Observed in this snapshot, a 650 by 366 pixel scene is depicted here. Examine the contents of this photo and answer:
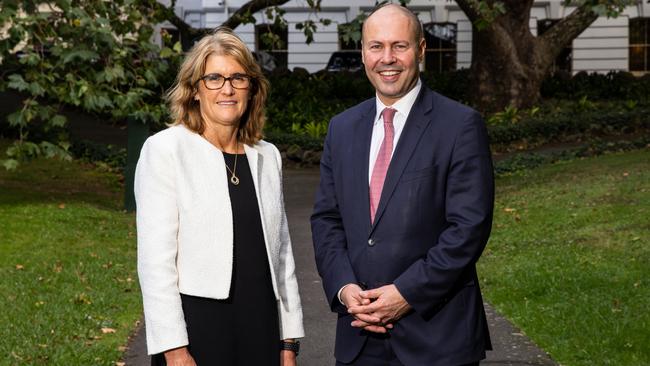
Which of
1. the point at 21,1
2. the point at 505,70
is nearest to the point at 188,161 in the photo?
the point at 21,1

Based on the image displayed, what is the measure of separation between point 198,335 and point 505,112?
2124 cm

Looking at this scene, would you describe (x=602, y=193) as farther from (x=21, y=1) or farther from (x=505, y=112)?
(x=505, y=112)

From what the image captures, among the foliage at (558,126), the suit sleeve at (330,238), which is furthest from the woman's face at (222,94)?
the foliage at (558,126)

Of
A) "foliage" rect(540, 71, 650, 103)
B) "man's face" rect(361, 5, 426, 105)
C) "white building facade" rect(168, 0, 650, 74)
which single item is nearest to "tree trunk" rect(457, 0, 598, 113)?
"foliage" rect(540, 71, 650, 103)

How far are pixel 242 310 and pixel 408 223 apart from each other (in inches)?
27.3

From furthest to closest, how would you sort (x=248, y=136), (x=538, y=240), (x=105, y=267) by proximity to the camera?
(x=538, y=240) → (x=105, y=267) → (x=248, y=136)

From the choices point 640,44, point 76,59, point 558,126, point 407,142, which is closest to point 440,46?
point 640,44

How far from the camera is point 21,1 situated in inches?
511

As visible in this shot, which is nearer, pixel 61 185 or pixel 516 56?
pixel 61 185

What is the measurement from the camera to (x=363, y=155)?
4.06 m

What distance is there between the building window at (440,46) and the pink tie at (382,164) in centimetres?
3607

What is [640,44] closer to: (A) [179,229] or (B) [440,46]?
(B) [440,46]

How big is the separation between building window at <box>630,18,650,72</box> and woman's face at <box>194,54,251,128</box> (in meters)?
37.4

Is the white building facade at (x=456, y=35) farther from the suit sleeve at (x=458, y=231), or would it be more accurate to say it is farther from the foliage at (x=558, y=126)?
the suit sleeve at (x=458, y=231)
